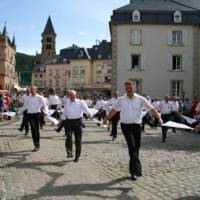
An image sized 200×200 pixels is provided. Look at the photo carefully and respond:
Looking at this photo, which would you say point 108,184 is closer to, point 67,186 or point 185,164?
point 67,186

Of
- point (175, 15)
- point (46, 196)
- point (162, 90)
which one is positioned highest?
point (175, 15)

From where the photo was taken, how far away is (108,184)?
8.28 m

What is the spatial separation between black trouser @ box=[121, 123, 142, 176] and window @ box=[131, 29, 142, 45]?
117 feet

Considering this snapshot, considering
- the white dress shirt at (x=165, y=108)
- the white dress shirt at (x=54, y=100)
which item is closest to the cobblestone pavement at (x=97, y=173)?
the white dress shirt at (x=165, y=108)

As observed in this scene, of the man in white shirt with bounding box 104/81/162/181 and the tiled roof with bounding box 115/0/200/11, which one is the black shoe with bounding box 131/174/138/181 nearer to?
the man in white shirt with bounding box 104/81/162/181

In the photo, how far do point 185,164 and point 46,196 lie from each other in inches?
177

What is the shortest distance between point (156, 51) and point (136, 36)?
8.47 ft

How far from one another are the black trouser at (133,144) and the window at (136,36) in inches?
1406

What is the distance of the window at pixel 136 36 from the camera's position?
44219 mm

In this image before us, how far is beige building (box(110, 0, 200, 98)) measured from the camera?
44156 mm

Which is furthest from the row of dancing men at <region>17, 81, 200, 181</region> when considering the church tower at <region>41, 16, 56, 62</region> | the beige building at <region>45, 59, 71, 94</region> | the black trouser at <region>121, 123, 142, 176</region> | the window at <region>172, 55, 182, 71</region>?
the church tower at <region>41, 16, 56, 62</region>

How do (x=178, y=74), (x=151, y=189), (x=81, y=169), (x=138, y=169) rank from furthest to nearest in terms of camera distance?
(x=178, y=74) → (x=81, y=169) → (x=138, y=169) → (x=151, y=189)

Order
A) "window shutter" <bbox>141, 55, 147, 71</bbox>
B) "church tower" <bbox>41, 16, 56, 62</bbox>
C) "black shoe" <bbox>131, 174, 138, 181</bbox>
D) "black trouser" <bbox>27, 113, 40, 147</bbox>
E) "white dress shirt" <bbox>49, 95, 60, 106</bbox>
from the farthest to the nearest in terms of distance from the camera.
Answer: "church tower" <bbox>41, 16, 56, 62</bbox> → "window shutter" <bbox>141, 55, 147, 71</bbox> → "white dress shirt" <bbox>49, 95, 60, 106</bbox> → "black trouser" <bbox>27, 113, 40, 147</bbox> → "black shoe" <bbox>131, 174, 138, 181</bbox>

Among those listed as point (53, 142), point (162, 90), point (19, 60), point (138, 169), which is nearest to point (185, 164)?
point (138, 169)
